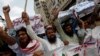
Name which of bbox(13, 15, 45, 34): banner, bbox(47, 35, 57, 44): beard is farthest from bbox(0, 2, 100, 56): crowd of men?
bbox(13, 15, 45, 34): banner

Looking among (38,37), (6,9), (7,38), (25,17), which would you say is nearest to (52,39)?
(38,37)

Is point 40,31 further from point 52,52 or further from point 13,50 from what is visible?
point 13,50

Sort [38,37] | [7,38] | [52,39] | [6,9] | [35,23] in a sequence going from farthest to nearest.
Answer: [35,23]
[52,39]
[38,37]
[6,9]
[7,38]

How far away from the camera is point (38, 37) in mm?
9328

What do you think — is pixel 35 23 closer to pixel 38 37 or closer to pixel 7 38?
pixel 38 37

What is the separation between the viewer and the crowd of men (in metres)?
8.74

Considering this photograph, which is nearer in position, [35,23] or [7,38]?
[7,38]

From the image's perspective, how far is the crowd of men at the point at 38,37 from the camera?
874 cm

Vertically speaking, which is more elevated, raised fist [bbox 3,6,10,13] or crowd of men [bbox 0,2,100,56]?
raised fist [bbox 3,6,10,13]

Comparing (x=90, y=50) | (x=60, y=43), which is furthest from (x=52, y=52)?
(x=90, y=50)

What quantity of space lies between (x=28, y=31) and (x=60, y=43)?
926 mm

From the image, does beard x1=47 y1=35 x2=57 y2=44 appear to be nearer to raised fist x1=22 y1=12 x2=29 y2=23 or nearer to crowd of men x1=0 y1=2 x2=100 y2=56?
crowd of men x1=0 y1=2 x2=100 y2=56

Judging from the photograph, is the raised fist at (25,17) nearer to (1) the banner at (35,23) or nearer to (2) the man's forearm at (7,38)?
(1) the banner at (35,23)

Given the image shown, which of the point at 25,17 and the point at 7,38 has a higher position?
the point at 25,17
